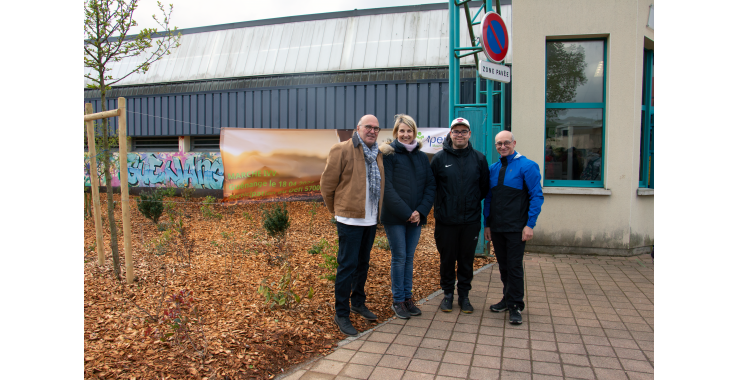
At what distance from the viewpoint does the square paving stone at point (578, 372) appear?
9.55ft

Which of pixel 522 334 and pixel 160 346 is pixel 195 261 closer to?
pixel 160 346

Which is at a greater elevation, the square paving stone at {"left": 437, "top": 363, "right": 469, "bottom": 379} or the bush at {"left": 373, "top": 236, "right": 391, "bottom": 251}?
the bush at {"left": 373, "top": 236, "right": 391, "bottom": 251}

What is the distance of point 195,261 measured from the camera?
5508 millimetres

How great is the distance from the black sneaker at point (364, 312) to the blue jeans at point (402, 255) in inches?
11.5

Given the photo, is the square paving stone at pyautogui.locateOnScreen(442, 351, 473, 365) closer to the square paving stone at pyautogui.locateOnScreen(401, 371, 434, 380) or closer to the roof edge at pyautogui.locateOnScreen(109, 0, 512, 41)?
the square paving stone at pyautogui.locateOnScreen(401, 371, 434, 380)

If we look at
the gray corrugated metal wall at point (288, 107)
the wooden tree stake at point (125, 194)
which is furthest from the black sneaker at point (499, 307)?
the gray corrugated metal wall at point (288, 107)

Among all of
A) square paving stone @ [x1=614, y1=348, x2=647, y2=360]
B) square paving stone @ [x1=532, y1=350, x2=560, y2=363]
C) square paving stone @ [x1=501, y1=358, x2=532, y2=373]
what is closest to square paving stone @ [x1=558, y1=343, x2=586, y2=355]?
square paving stone @ [x1=532, y1=350, x2=560, y2=363]

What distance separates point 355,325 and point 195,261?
2702mm

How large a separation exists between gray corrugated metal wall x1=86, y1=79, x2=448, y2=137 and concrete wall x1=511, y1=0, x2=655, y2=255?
402 cm

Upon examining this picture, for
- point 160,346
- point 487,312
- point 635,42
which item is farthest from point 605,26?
point 160,346

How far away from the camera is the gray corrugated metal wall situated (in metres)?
10.9

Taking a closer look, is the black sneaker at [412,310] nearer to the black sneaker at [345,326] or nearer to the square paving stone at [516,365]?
the black sneaker at [345,326]
